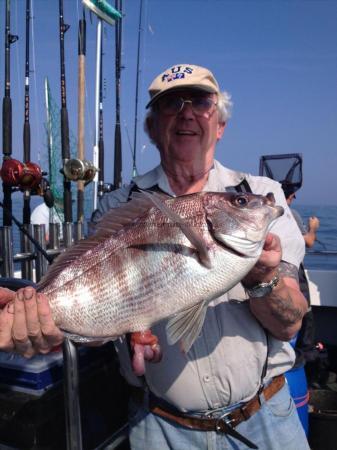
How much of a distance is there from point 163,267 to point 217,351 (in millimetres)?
555

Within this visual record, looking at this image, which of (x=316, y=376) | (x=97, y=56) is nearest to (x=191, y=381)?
(x=316, y=376)

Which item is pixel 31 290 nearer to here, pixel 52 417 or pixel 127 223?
pixel 127 223

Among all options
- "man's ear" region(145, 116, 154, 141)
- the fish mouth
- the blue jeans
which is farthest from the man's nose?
the blue jeans

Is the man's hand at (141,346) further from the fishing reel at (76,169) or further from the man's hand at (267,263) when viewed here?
the fishing reel at (76,169)

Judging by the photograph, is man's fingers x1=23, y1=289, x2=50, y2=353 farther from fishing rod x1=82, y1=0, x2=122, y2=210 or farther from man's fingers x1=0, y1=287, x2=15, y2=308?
fishing rod x1=82, y1=0, x2=122, y2=210

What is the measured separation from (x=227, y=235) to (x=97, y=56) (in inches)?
231

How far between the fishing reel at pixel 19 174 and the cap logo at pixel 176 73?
77.6 inches

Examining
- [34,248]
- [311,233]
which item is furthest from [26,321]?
[311,233]

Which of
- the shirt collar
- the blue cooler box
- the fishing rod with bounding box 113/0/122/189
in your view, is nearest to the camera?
the blue cooler box

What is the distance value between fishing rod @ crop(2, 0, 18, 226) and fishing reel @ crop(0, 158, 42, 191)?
0.08 meters

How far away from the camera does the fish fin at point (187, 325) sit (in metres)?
1.76

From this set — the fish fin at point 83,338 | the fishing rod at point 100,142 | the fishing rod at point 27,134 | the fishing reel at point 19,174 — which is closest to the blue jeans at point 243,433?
the fish fin at point 83,338

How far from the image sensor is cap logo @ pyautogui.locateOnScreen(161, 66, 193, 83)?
2.34 m

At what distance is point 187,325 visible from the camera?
1.76 m
